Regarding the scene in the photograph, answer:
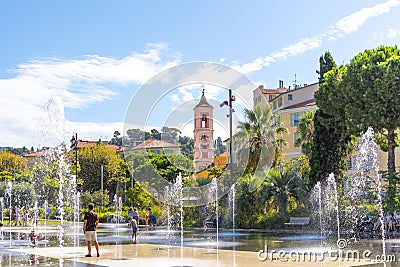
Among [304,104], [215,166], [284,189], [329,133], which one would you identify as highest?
[304,104]

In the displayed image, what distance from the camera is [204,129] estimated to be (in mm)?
37156

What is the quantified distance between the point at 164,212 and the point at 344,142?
45.2 ft

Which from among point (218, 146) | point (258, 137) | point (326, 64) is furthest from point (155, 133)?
point (326, 64)

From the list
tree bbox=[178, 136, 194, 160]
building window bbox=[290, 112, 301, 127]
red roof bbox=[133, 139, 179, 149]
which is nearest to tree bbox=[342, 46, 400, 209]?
tree bbox=[178, 136, 194, 160]

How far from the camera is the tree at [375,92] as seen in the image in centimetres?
2712

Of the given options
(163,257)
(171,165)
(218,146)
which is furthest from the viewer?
(171,165)

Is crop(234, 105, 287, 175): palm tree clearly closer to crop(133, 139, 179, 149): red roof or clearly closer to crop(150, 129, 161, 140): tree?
crop(150, 129, 161, 140): tree

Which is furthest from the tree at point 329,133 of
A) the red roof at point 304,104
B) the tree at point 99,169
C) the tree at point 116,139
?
the tree at point 116,139

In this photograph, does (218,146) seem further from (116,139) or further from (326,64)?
(116,139)

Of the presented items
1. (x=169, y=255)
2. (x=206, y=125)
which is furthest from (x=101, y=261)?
(x=206, y=125)

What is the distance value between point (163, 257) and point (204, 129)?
2306 cm

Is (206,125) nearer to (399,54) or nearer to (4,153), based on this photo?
(399,54)

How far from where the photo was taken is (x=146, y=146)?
6203 cm

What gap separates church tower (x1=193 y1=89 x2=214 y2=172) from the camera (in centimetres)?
3591
